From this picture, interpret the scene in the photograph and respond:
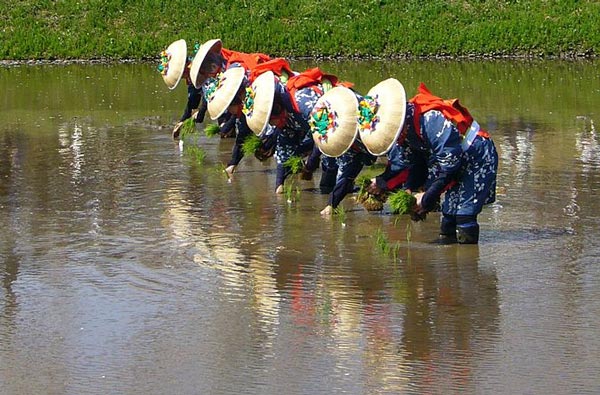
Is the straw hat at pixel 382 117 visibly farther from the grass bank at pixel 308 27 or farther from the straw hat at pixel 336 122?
the grass bank at pixel 308 27

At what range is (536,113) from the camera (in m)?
17.8

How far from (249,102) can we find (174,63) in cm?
375

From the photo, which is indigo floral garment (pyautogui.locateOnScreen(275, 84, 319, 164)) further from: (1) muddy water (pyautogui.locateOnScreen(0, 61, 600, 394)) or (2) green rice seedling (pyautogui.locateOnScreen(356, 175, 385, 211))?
(2) green rice seedling (pyautogui.locateOnScreen(356, 175, 385, 211))

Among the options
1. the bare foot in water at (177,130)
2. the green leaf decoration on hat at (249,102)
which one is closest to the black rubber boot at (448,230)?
the green leaf decoration on hat at (249,102)

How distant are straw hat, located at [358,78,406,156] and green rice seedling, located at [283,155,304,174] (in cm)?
254

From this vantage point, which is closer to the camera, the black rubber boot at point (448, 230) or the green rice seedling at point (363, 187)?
the black rubber boot at point (448, 230)

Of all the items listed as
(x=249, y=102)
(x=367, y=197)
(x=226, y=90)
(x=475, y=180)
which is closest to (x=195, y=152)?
(x=226, y=90)

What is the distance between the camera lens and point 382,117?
9398 millimetres

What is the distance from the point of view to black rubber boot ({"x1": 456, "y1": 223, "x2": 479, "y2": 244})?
989 cm

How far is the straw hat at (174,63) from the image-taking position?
14.5m

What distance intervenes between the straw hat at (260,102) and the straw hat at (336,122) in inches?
39.3

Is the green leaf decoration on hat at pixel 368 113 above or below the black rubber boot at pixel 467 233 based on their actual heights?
above

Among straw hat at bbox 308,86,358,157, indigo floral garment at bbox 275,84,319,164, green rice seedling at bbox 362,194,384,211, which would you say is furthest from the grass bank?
straw hat at bbox 308,86,358,157

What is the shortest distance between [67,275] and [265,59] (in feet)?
16.0
